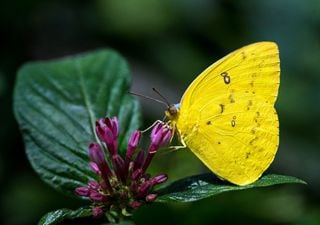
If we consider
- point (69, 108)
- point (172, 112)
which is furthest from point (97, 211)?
point (69, 108)

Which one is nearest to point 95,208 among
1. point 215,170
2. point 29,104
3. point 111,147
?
point 111,147

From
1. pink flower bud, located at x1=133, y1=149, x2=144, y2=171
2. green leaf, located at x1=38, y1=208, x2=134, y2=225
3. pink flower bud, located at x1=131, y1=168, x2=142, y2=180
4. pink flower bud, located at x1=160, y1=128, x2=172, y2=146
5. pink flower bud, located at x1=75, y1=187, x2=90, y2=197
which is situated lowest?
green leaf, located at x1=38, y1=208, x2=134, y2=225

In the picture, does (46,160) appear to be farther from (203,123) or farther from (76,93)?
(203,123)

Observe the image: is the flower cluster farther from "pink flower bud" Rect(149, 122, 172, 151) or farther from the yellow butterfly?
the yellow butterfly

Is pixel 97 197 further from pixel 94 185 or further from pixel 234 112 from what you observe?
pixel 234 112

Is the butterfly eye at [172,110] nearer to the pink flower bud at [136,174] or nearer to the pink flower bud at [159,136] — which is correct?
the pink flower bud at [159,136]

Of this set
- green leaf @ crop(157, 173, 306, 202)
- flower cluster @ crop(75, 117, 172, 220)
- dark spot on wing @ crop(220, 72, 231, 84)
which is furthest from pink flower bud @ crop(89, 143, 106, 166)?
dark spot on wing @ crop(220, 72, 231, 84)

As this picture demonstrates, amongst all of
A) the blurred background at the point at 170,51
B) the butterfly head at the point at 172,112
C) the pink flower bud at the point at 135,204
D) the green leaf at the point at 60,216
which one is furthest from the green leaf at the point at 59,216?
the blurred background at the point at 170,51
